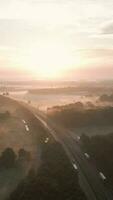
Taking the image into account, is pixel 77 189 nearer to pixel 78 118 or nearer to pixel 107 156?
pixel 107 156

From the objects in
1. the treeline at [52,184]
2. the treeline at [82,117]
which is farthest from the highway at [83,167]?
the treeline at [82,117]

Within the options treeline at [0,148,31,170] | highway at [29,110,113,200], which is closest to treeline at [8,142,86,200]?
highway at [29,110,113,200]

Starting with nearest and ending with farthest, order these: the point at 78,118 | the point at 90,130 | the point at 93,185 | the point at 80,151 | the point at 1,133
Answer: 1. the point at 93,185
2. the point at 80,151
3. the point at 1,133
4. the point at 90,130
5. the point at 78,118

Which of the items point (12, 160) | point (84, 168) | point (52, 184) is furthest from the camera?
point (12, 160)

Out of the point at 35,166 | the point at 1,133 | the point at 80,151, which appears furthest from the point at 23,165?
the point at 1,133

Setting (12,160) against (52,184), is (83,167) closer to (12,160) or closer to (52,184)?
(52,184)

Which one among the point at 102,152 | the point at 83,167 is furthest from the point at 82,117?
the point at 83,167

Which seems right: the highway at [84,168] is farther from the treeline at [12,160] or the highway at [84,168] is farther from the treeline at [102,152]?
the treeline at [12,160]
